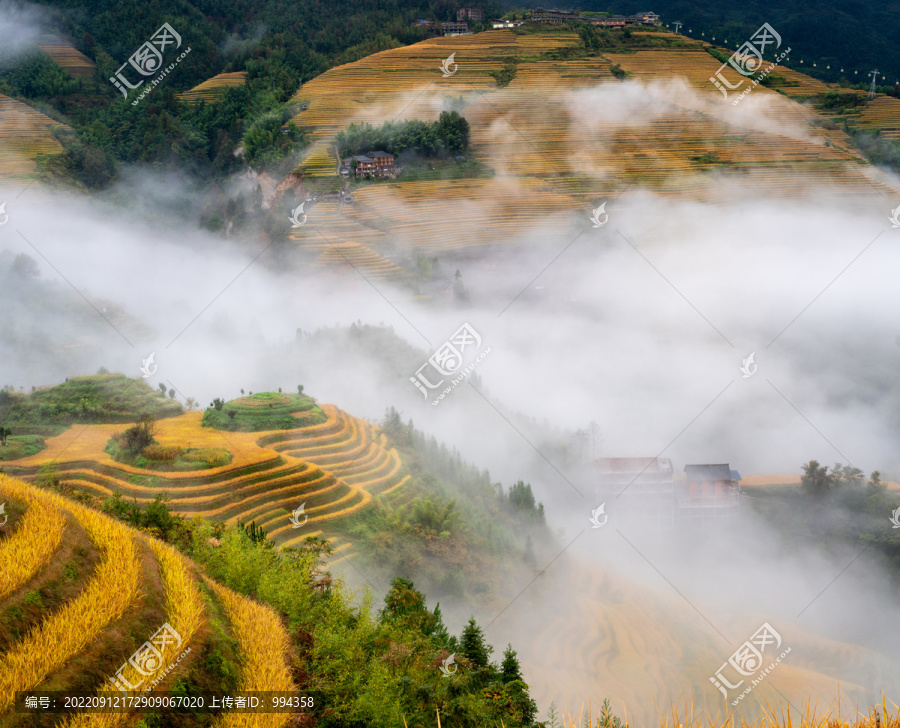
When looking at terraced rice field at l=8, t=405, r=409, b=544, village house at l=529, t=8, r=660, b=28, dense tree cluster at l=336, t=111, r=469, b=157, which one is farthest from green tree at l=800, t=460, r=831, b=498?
village house at l=529, t=8, r=660, b=28

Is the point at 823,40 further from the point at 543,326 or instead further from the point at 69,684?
the point at 69,684

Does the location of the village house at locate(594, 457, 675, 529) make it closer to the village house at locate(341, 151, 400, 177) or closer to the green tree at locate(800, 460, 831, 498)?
the green tree at locate(800, 460, 831, 498)

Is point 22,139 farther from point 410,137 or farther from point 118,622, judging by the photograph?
point 118,622

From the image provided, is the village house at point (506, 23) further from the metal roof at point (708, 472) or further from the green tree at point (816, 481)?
the green tree at point (816, 481)

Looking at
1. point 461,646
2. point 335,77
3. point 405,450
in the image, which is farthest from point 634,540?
point 335,77

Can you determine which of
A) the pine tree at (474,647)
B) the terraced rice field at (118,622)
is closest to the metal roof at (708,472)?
the pine tree at (474,647)
